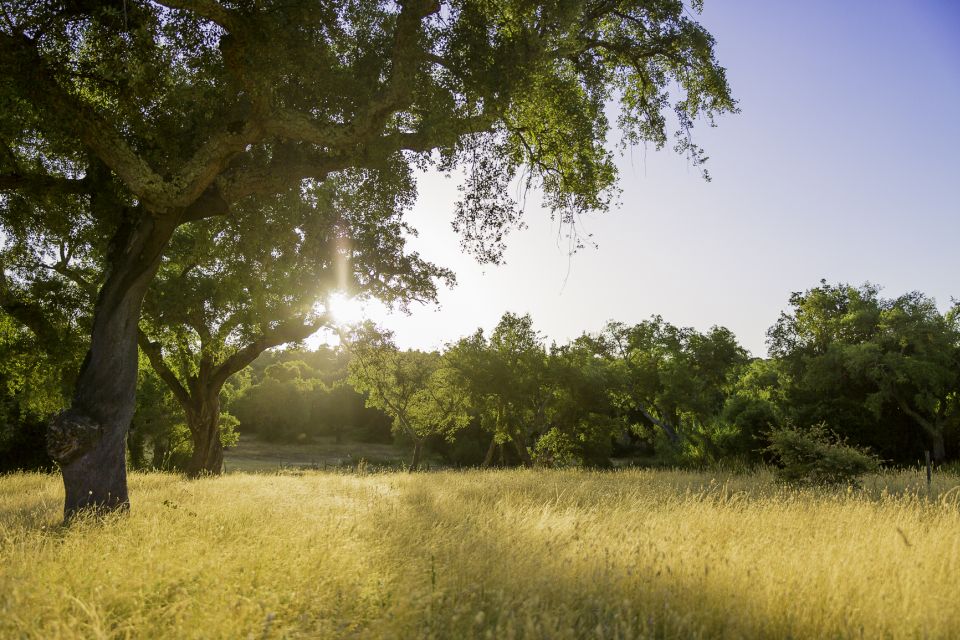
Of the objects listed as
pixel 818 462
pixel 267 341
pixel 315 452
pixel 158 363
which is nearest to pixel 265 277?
pixel 267 341

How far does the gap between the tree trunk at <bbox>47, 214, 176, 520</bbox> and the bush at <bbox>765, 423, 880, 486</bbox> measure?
50.9ft

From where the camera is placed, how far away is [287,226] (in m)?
11.1

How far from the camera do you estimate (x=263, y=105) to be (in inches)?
326

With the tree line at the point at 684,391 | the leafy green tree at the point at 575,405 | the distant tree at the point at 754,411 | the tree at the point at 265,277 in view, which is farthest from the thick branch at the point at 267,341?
the distant tree at the point at 754,411

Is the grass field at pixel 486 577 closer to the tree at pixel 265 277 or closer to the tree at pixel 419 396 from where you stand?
the tree at pixel 265 277

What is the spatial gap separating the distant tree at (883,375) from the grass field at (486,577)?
93.5 feet

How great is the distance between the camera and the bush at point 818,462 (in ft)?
45.6

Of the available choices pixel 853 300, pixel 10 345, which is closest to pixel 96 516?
pixel 10 345

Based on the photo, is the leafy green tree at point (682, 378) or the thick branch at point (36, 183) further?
the leafy green tree at point (682, 378)

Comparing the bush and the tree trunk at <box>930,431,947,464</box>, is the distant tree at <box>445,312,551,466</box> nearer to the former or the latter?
the bush

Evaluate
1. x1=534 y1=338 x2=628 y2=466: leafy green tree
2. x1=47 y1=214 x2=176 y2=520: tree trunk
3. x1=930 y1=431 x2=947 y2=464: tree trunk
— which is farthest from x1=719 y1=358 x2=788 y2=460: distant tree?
x1=47 y1=214 x2=176 y2=520: tree trunk

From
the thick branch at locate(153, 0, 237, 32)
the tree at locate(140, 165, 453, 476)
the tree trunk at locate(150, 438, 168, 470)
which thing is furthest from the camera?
the tree trunk at locate(150, 438, 168, 470)

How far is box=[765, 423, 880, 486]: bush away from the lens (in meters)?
13.9

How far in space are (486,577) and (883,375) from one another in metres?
34.8
